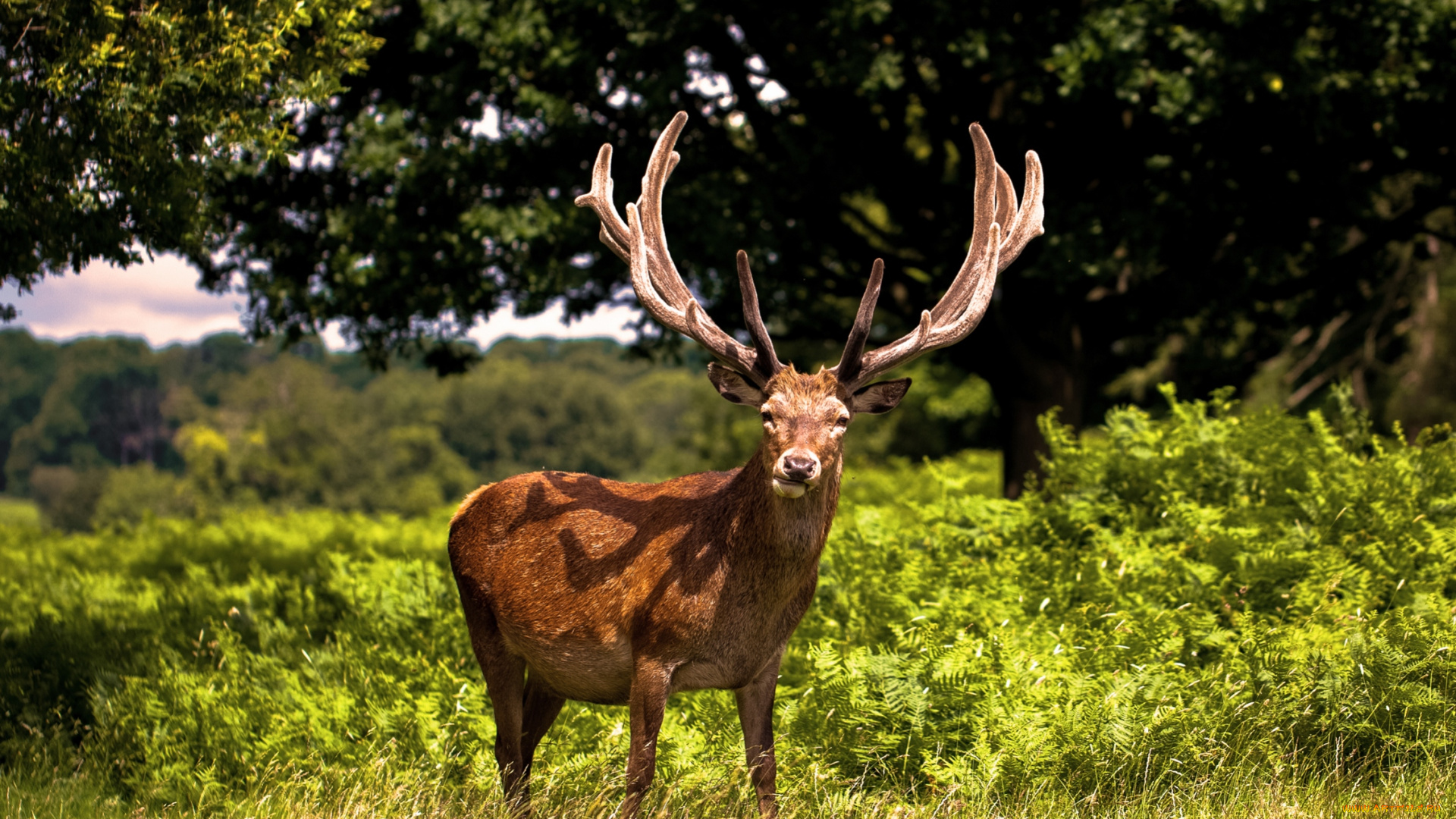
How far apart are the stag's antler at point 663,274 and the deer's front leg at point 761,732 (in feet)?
4.01

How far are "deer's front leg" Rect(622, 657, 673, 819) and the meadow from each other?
27 centimetres

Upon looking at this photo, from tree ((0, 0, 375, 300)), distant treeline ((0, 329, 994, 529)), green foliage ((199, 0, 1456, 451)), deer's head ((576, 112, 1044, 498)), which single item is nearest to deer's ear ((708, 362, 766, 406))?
deer's head ((576, 112, 1044, 498))

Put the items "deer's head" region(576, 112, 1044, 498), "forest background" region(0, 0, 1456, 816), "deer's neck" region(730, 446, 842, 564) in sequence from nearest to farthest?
"deer's head" region(576, 112, 1044, 498)
"deer's neck" region(730, 446, 842, 564)
"forest background" region(0, 0, 1456, 816)

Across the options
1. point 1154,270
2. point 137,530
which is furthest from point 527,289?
point 137,530

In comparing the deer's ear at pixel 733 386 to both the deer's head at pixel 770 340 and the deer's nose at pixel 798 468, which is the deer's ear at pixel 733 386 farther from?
the deer's nose at pixel 798 468

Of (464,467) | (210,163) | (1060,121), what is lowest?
(464,467)

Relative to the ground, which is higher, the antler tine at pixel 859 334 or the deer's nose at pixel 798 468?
the antler tine at pixel 859 334

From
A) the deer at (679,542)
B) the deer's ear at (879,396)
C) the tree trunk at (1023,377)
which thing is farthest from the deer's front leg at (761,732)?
the tree trunk at (1023,377)

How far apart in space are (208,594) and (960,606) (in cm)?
617

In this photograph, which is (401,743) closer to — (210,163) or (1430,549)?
(210,163)

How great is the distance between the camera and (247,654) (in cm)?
743

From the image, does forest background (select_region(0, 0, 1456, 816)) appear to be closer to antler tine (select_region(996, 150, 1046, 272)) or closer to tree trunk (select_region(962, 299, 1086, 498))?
tree trunk (select_region(962, 299, 1086, 498))

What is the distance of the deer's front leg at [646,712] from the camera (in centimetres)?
446

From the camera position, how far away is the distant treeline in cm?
8681
